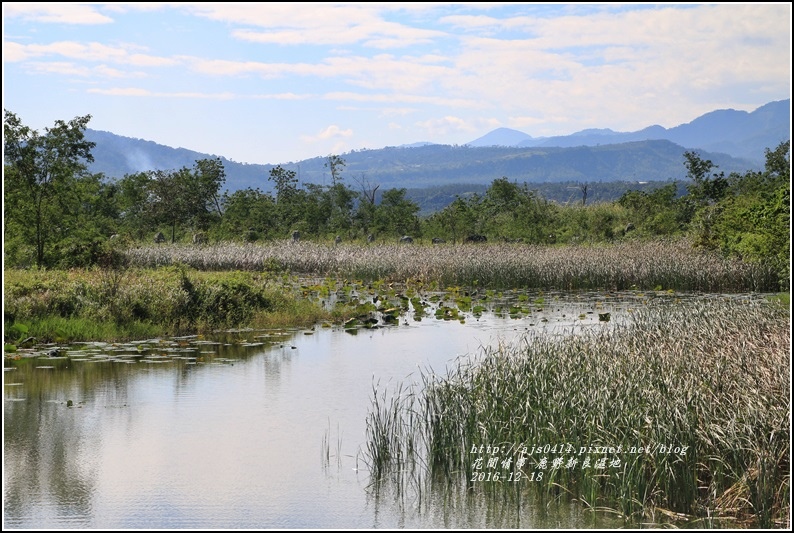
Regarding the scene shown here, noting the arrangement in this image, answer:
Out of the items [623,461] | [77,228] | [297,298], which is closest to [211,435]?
[623,461]

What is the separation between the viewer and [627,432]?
25.4 feet

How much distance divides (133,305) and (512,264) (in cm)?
1382

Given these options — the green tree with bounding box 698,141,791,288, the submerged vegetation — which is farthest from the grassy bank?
the green tree with bounding box 698,141,791,288

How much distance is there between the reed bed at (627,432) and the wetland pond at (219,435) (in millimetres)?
362

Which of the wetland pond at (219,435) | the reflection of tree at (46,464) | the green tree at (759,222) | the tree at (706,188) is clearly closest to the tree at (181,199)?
the tree at (706,188)

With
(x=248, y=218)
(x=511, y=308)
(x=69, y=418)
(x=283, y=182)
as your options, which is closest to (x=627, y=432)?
(x=69, y=418)

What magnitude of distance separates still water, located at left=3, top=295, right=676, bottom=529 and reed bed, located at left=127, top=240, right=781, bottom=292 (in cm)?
989

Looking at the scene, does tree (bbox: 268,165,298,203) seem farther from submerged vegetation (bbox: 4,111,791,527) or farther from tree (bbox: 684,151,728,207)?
tree (bbox: 684,151,728,207)

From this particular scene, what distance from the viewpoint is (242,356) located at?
15320mm

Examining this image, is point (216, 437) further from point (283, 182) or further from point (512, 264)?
point (283, 182)

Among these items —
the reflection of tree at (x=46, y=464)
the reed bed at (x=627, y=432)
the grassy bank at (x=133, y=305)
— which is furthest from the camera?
the grassy bank at (x=133, y=305)

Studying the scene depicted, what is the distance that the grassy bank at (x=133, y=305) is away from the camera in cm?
1561

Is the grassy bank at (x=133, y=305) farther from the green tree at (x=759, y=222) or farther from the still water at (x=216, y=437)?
the green tree at (x=759, y=222)

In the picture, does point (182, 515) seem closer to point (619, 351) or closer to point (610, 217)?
point (619, 351)
